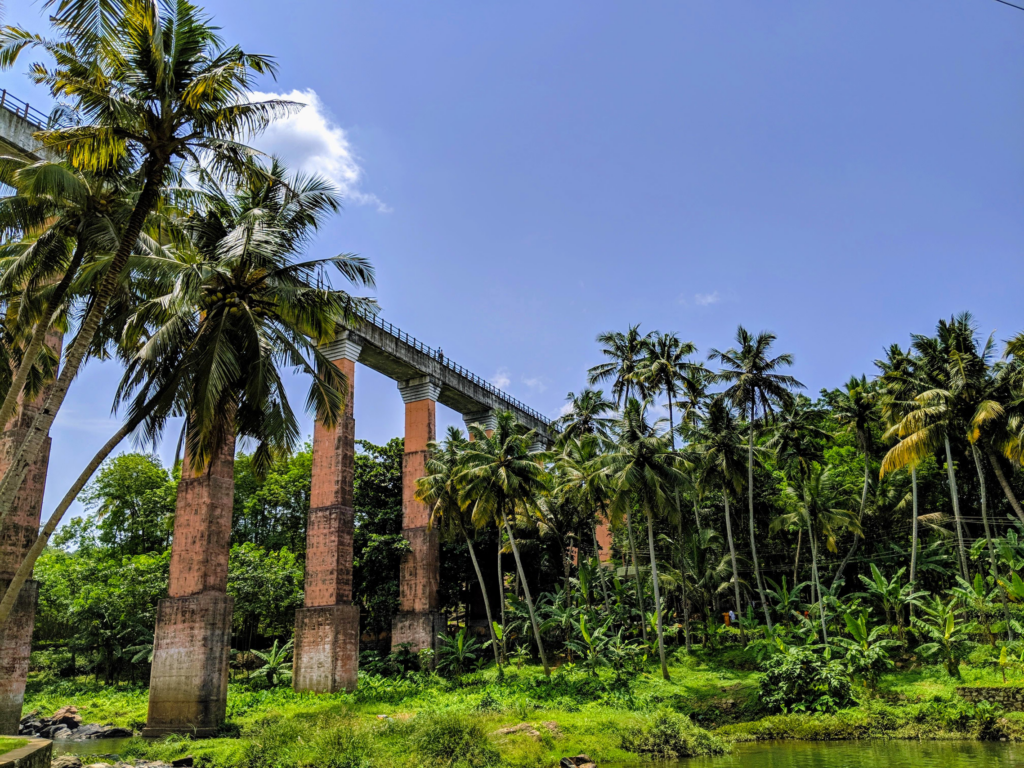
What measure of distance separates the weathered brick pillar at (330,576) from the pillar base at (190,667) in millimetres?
5040

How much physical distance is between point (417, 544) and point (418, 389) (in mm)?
7255

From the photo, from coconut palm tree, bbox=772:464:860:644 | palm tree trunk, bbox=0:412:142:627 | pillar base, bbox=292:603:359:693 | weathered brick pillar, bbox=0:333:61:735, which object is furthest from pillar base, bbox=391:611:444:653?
palm tree trunk, bbox=0:412:142:627

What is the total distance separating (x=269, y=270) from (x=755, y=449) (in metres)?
24.7

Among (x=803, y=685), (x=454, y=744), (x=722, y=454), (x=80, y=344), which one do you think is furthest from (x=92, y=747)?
(x=722, y=454)

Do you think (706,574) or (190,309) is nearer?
(190,309)

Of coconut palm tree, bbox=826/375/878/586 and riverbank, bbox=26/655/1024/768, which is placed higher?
coconut palm tree, bbox=826/375/878/586

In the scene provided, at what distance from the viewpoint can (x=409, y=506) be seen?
34.2 meters

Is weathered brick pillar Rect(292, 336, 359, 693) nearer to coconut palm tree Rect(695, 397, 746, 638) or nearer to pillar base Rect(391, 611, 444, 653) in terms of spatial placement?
pillar base Rect(391, 611, 444, 653)

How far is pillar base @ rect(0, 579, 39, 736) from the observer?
16594 mm

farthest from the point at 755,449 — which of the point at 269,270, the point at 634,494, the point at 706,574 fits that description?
the point at 269,270

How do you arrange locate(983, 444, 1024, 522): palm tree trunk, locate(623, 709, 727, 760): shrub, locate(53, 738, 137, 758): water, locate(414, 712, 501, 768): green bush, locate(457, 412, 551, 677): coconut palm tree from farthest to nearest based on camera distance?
locate(983, 444, 1024, 522): palm tree trunk
locate(457, 412, 551, 677): coconut palm tree
locate(53, 738, 137, 758): water
locate(623, 709, 727, 760): shrub
locate(414, 712, 501, 768): green bush

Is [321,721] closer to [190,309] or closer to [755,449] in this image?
[190,309]

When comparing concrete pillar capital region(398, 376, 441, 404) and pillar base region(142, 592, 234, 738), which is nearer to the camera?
pillar base region(142, 592, 234, 738)

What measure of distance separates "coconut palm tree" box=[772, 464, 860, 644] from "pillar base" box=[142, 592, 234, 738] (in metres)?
21.6
